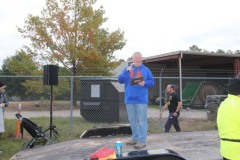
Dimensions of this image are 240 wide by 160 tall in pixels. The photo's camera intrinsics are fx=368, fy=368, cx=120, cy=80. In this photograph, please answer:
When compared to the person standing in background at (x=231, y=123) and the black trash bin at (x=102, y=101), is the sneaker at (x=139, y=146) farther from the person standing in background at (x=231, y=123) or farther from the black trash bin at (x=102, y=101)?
the black trash bin at (x=102, y=101)

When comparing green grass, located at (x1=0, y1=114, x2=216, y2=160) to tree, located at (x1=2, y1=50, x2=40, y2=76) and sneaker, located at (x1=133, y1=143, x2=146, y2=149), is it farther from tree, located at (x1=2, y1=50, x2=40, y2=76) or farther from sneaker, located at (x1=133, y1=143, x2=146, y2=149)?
tree, located at (x1=2, y1=50, x2=40, y2=76)

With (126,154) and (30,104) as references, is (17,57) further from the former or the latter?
(126,154)

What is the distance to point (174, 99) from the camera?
10.8m

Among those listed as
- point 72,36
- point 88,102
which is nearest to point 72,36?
point 72,36

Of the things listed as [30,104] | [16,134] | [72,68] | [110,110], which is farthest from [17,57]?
[16,134]

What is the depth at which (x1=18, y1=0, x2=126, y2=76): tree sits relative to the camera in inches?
915

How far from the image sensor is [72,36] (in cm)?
2344

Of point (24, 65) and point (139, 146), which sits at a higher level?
point (24, 65)

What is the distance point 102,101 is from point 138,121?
841 centimetres

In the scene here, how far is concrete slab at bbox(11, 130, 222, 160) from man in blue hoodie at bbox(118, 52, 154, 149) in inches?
13.5

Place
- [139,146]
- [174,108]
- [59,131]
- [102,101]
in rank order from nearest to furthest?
[139,146], [174,108], [59,131], [102,101]

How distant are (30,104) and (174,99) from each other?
8841 mm

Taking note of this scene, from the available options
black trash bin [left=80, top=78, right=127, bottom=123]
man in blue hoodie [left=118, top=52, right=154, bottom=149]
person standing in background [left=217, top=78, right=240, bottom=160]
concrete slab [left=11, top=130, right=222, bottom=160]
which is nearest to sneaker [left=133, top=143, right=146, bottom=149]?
concrete slab [left=11, top=130, right=222, bottom=160]

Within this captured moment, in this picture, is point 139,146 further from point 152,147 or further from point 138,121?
point 138,121
